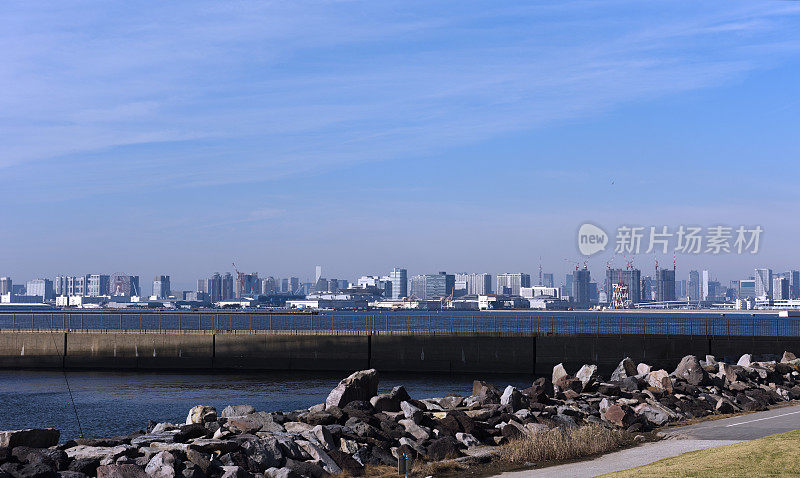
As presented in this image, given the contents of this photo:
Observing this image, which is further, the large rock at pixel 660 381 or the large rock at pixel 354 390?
the large rock at pixel 660 381

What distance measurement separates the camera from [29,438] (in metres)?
22.1

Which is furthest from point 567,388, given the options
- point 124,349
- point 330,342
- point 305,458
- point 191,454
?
point 124,349

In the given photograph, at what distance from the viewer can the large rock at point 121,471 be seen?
19391 mm

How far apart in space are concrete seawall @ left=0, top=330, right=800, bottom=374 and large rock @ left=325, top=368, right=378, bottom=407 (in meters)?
40.5

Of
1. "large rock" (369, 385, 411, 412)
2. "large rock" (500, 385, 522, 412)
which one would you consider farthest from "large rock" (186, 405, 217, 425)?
"large rock" (500, 385, 522, 412)

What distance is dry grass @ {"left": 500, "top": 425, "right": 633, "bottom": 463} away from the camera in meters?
23.6

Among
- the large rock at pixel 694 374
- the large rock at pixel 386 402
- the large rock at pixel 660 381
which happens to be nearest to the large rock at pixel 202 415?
the large rock at pixel 386 402

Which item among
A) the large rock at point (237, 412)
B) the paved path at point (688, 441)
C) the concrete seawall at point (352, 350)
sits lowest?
the concrete seawall at point (352, 350)

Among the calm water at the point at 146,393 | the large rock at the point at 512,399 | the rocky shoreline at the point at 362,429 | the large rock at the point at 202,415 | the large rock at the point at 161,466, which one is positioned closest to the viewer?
the large rock at the point at 161,466

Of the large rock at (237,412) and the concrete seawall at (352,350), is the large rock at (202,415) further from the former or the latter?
the concrete seawall at (352,350)

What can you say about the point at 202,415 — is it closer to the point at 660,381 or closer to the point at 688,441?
the point at 688,441

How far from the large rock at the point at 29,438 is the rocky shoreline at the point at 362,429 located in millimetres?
29

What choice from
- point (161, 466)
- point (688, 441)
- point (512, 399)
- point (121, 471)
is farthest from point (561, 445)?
point (121, 471)

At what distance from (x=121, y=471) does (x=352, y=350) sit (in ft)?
177
